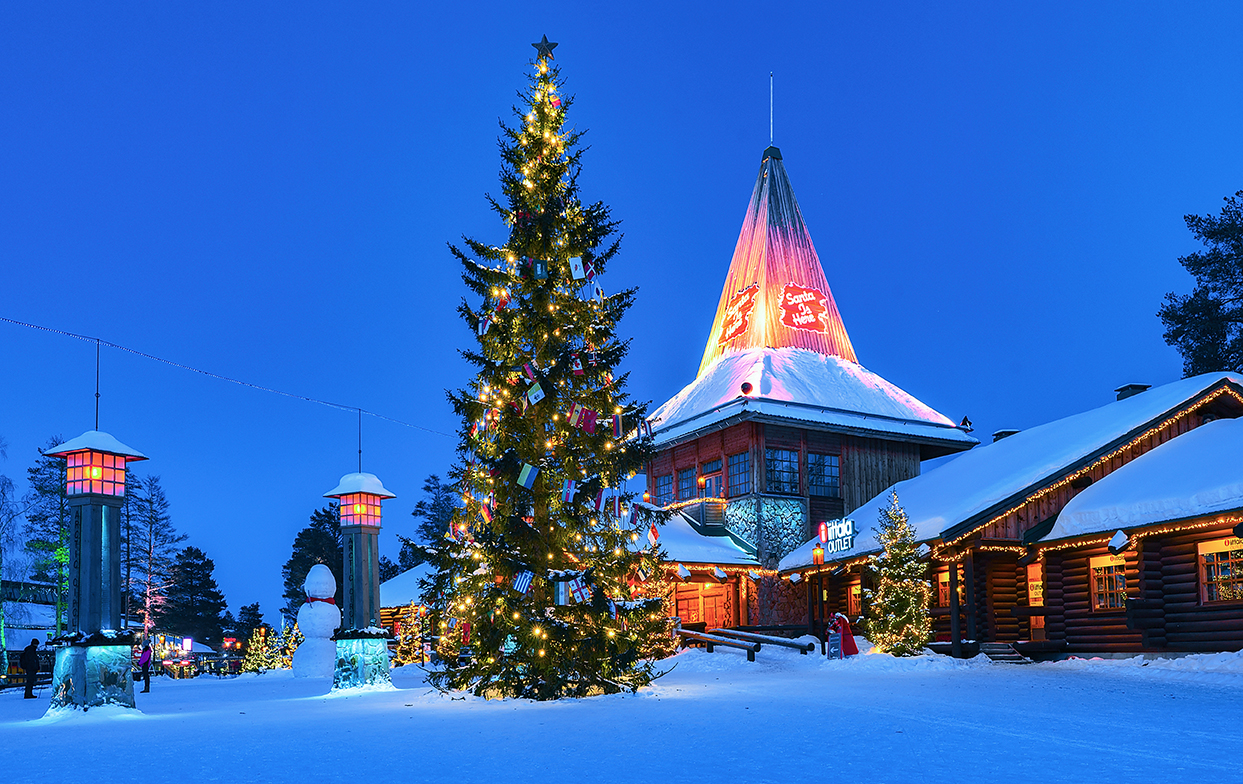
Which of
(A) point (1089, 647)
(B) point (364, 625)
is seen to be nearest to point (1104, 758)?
(B) point (364, 625)

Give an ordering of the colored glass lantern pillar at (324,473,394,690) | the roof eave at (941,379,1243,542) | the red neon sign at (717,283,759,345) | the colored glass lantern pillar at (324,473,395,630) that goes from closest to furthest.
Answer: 1. the colored glass lantern pillar at (324,473,394,690)
2. the colored glass lantern pillar at (324,473,395,630)
3. the roof eave at (941,379,1243,542)
4. the red neon sign at (717,283,759,345)

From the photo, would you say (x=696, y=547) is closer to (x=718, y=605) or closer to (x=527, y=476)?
(x=718, y=605)

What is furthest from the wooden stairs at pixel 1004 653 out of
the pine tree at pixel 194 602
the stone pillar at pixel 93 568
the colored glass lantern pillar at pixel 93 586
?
the pine tree at pixel 194 602

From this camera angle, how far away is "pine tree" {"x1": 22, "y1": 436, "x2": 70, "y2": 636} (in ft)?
119

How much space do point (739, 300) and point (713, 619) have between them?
1138 cm

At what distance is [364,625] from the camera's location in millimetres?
20297

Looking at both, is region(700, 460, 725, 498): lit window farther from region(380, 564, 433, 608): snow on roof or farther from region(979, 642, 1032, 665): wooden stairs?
region(979, 642, 1032, 665): wooden stairs

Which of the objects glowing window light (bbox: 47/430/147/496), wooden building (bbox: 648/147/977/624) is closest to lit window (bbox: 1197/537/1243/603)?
wooden building (bbox: 648/147/977/624)

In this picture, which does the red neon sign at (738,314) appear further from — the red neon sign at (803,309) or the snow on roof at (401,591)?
the snow on roof at (401,591)

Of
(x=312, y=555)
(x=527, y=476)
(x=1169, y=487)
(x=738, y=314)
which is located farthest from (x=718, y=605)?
(x=312, y=555)

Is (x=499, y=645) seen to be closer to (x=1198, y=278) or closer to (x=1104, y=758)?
(x=1104, y=758)

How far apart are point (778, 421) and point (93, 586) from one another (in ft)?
66.7

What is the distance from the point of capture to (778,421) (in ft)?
105

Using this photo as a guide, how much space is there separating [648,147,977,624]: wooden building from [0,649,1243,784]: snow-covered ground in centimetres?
1377
